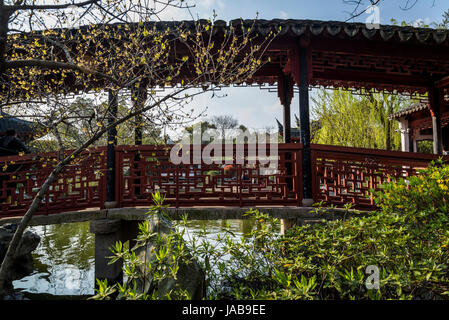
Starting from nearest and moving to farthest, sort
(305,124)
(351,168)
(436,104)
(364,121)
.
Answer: (351,168), (305,124), (436,104), (364,121)

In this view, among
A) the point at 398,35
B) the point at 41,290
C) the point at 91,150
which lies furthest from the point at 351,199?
the point at 41,290

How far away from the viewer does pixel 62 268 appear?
5.14 meters

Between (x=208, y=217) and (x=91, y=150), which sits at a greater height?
(x=91, y=150)

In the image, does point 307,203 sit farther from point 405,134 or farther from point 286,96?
point 405,134

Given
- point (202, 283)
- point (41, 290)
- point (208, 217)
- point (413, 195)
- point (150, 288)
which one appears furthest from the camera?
→ point (41, 290)

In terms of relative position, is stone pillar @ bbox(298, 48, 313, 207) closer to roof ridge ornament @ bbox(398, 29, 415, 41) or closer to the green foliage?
roof ridge ornament @ bbox(398, 29, 415, 41)

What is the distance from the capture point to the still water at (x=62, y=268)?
425 cm

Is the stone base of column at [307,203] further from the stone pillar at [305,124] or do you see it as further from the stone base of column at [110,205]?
the stone base of column at [110,205]

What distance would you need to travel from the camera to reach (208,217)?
4004 mm

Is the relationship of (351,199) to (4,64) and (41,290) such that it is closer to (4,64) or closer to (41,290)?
(4,64)

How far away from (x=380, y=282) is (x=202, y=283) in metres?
1.15

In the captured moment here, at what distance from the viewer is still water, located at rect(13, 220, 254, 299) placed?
425 centimetres

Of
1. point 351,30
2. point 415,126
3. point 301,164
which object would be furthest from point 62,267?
point 415,126

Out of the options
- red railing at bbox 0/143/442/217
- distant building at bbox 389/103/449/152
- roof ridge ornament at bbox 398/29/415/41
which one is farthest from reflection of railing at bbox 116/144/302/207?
distant building at bbox 389/103/449/152
